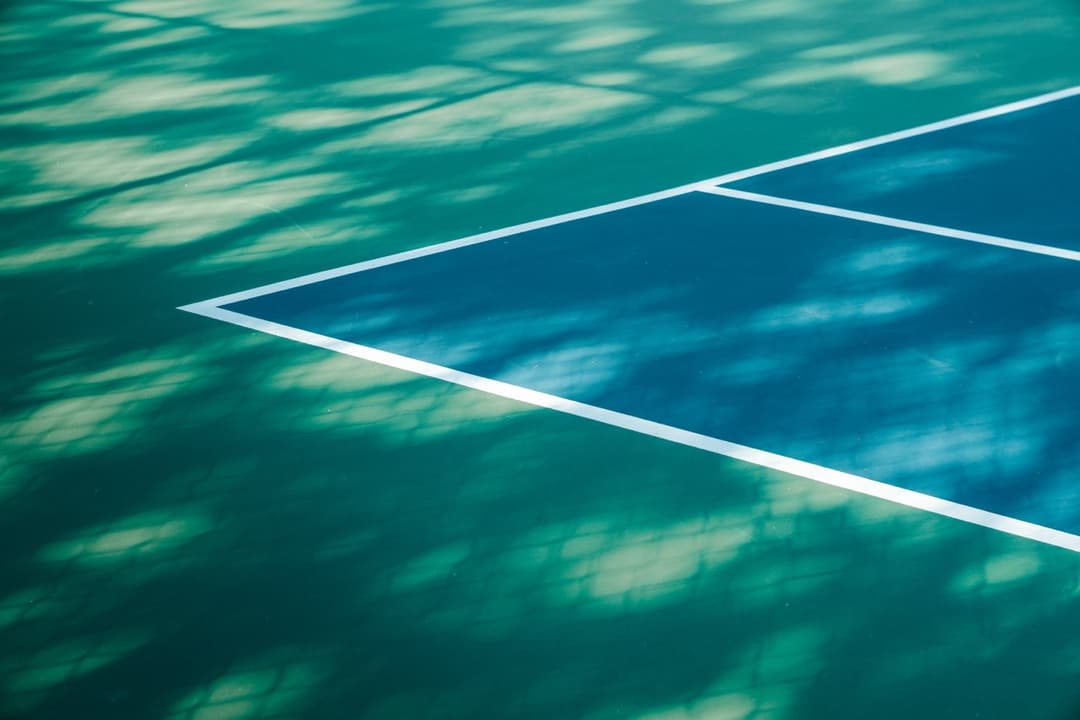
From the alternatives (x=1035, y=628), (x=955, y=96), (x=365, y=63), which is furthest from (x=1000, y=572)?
(x=365, y=63)

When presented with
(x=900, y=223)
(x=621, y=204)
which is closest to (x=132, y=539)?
(x=621, y=204)

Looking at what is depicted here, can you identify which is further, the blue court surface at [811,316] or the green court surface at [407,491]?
the blue court surface at [811,316]

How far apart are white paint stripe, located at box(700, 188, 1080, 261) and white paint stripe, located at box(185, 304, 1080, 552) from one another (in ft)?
8.29

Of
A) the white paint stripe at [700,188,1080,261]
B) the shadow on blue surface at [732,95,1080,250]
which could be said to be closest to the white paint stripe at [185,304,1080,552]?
the white paint stripe at [700,188,1080,261]

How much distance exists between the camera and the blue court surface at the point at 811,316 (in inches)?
241

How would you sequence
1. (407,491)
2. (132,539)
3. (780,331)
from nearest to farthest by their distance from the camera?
(132,539) < (407,491) < (780,331)

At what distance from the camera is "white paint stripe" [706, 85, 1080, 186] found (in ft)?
29.0

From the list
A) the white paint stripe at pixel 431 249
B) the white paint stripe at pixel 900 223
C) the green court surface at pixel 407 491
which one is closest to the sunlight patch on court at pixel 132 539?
the green court surface at pixel 407 491

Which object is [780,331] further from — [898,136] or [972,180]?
[898,136]

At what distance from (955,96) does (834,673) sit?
20.0 feet

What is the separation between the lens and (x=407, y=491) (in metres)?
5.95

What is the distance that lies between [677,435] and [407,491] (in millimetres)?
1284

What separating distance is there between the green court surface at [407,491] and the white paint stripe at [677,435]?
7 cm

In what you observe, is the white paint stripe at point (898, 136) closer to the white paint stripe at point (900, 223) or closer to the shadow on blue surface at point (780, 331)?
the white paint stripe at point (900, 223)
